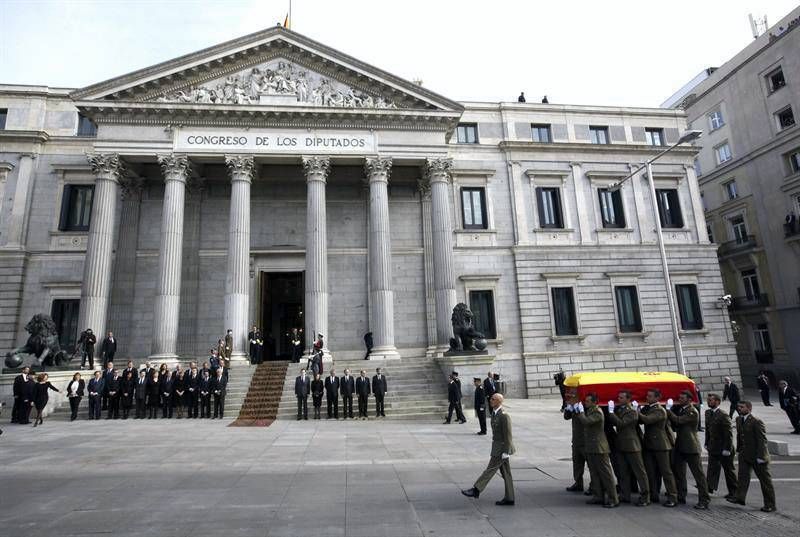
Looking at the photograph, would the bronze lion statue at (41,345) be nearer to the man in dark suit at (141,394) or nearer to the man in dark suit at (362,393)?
the man in dark suit at (141,394)

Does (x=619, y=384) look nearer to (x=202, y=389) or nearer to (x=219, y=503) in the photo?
(x=219, y=503)

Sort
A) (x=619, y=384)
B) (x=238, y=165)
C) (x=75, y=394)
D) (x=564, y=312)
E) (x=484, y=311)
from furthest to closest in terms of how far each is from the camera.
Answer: (x=564, y=312) → (x=484, y=311) → (x=238, y=165) → (x=75, y=394) → (x=619, y=384)

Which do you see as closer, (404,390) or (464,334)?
(404,390)

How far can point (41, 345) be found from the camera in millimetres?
19359

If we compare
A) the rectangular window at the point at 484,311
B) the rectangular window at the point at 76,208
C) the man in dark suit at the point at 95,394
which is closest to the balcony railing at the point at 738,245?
the rectangular window at the point at 484,311

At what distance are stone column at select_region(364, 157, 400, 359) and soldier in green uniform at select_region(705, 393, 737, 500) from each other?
1587cm

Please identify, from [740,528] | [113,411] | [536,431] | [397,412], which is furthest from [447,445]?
[113,411]

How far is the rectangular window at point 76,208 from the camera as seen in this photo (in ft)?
86.4

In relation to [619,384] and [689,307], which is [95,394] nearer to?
[619,384]

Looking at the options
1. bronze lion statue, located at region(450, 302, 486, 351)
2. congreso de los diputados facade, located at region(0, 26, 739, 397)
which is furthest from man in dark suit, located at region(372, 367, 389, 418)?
congreso de los diputados facade, located at region(0, 26, 739, 397)

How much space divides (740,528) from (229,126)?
25486 millimetres

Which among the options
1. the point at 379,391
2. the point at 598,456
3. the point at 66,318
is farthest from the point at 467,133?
the point at 598,456

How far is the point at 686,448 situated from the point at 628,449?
1055 mm

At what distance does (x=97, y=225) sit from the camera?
23047 mm
